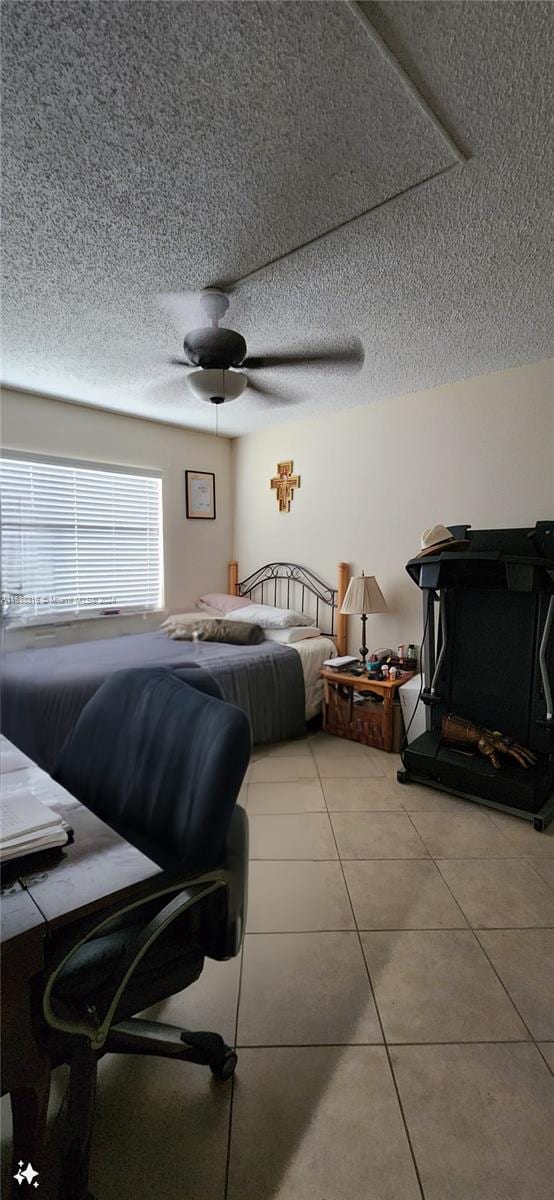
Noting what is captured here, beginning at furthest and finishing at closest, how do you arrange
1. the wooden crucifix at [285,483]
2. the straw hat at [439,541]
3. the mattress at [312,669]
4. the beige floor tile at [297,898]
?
the wooden crucifix at [285,483] → the mattress at [312,669] → the straw hat at [439,541] → the beige floor tile at [297,898]

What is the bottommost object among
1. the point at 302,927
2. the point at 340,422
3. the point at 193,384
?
the point at 302,927

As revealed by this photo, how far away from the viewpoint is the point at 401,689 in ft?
10.1

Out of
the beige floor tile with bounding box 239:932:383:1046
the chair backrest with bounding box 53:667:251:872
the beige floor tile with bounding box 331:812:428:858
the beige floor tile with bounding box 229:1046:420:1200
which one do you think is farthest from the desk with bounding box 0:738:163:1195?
the beige floor tile with bounding box 331:812:428:858

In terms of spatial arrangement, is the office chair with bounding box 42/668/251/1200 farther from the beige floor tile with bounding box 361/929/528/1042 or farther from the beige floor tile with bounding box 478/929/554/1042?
the beige floor tile with bounding box 478/929/554/1042

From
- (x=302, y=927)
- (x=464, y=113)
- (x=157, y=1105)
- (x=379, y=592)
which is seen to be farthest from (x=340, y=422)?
(x=157, y=1105)

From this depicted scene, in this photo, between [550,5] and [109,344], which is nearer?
[550,5]

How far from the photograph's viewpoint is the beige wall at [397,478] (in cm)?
286

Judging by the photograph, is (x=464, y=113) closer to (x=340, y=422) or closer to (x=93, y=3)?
(x=93, y=3)

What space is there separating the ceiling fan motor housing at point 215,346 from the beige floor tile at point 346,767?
216 centimetres

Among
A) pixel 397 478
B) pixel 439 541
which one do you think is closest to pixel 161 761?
pixel 439 541

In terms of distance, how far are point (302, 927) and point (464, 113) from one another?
2357mm

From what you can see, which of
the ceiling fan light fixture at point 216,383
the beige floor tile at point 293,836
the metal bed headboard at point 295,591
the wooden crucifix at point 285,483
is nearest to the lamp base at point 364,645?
the metal bed headboard at point 295,591

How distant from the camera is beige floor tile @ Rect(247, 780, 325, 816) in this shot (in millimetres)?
2463

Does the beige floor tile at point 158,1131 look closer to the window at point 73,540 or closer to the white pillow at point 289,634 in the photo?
the window at point 73,540
